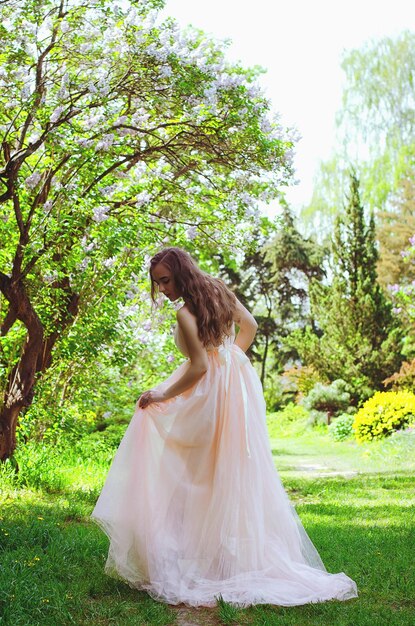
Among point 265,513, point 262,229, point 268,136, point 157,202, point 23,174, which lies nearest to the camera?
point 265,513

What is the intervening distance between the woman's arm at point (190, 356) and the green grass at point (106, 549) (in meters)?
1.10

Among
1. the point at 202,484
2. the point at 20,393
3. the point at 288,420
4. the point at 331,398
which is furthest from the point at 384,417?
the point at 202,484

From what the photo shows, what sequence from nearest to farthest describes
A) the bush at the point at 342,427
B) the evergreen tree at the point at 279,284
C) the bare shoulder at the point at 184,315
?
the bare shoulder at the point at 184,315 < the bush at the point at 342,427 < the evergreen tree at the point at 279,284

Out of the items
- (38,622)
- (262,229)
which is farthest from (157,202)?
(38,622)

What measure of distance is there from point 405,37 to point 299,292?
10.5 m

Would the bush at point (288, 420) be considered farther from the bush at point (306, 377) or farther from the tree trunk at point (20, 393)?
the tree trunk at point (20, 393)

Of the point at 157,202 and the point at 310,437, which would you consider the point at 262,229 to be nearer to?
the point at 157,202

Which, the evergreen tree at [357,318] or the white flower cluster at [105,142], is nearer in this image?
the white flower cluster at [105,142]

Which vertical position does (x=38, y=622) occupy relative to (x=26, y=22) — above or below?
below

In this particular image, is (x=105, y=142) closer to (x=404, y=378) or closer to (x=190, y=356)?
(x=190, y=356)

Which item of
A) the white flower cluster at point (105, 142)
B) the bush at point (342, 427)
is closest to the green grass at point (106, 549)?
the white flower cluster at point (105, 142)

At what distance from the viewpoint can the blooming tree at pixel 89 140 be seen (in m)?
6.33

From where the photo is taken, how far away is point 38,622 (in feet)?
10.1

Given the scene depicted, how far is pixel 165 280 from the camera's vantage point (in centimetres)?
389
